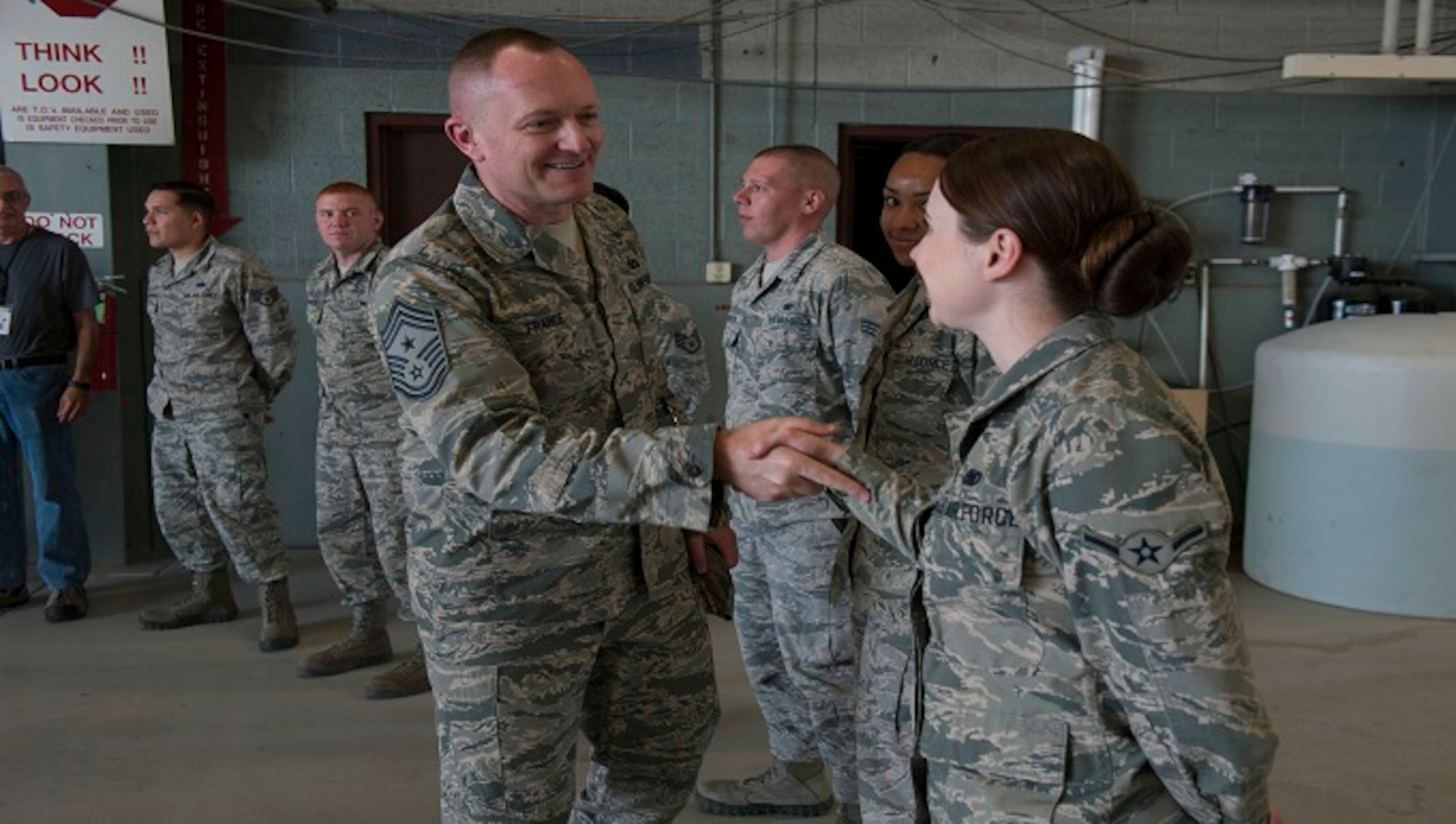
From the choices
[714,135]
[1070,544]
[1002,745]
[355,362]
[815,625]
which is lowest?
[815,625]

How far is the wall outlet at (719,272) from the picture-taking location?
529cm

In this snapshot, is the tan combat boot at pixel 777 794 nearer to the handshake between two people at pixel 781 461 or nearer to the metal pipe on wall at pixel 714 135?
the handshake between two people at pixel 781 461

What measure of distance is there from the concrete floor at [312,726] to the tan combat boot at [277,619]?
0.06 meters

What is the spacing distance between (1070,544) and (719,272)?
4.24m

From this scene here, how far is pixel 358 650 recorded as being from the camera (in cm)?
387

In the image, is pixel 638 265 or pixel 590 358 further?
pixel 638 265

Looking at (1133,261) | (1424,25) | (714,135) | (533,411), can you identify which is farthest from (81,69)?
(1424,25)

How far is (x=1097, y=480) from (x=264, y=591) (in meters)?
3.66

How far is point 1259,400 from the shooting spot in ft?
16.4

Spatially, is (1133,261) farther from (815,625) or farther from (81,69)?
(81,69)

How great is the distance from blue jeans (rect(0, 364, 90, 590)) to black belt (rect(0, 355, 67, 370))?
0.04 ft

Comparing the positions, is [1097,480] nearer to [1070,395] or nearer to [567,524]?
[1070,395]

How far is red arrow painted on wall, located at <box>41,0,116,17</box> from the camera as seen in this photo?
15.2 feet

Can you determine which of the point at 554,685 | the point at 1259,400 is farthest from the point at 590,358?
the point at 1259,400
